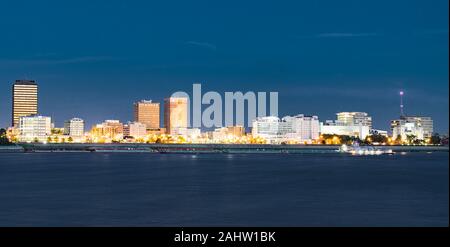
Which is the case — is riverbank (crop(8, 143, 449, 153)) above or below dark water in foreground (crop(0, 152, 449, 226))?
above

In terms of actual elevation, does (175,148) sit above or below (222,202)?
above

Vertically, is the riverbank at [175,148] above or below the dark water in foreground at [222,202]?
above

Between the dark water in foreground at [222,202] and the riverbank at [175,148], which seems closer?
the dark water in foreground at [222,202]

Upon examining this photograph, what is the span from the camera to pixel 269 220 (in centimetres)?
2511

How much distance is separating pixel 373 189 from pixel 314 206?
10.3 m

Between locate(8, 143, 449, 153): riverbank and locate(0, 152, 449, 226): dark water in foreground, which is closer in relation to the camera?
locate(0, 152, 449, 226): dark water in foreground

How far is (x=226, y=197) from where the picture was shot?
112 feet

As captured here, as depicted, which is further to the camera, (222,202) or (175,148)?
(175,148)
